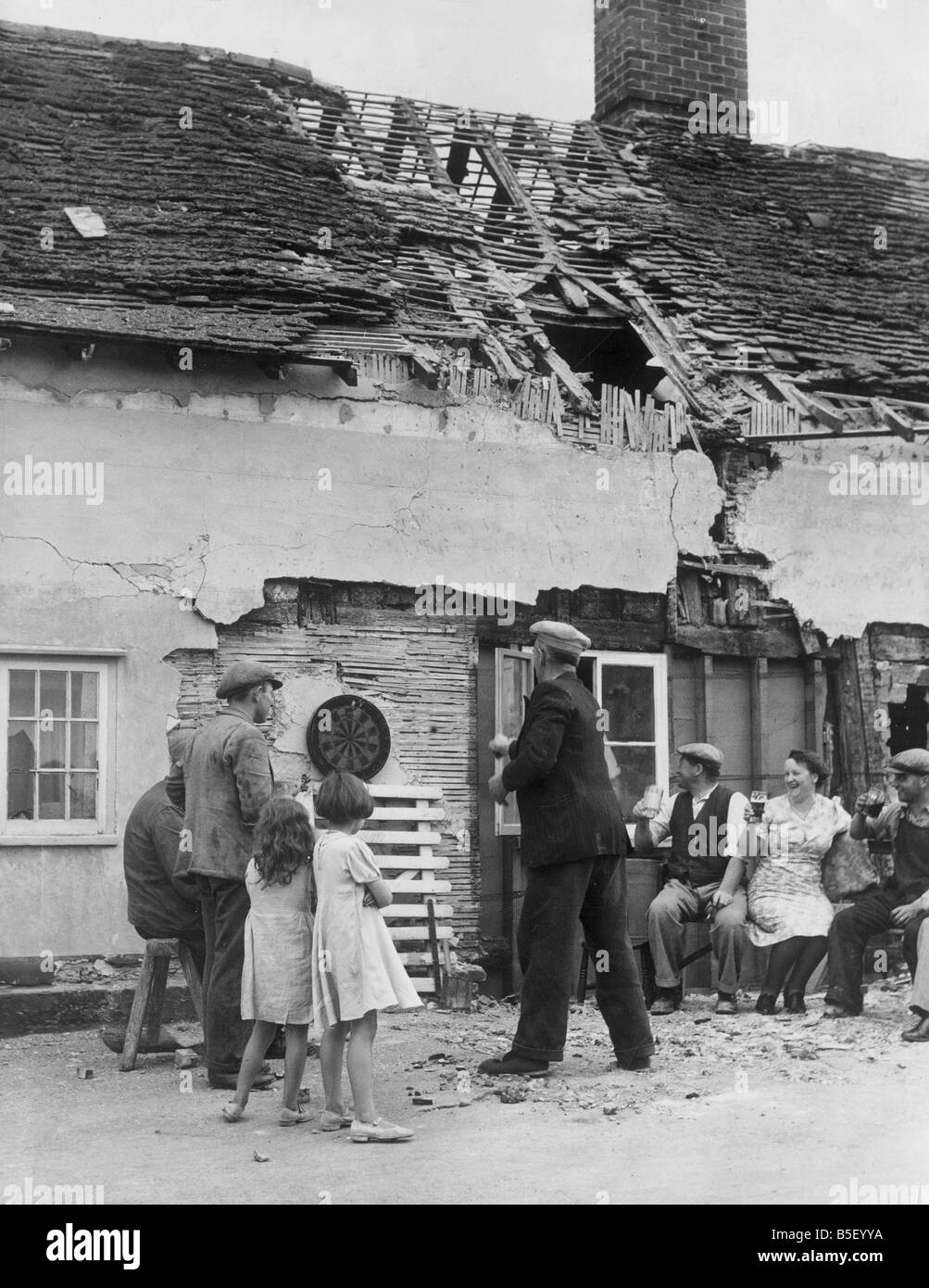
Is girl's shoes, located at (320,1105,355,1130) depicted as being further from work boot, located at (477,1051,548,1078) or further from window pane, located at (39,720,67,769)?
window pane, located at (39,720,67,769)

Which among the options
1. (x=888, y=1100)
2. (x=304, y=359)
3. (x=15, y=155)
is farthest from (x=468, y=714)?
(x=15, y=155)

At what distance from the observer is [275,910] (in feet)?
20.1

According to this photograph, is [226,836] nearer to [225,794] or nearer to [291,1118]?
[225,794]

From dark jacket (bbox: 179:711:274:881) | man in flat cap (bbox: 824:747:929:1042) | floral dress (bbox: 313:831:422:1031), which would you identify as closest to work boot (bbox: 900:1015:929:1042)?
man in flat cap (bbox: 824:747:929:1042)

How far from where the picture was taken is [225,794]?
6.69m

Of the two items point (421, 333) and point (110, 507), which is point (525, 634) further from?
point (110, 507)

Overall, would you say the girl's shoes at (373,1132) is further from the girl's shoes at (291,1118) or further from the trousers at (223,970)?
the trousers at (223,970)

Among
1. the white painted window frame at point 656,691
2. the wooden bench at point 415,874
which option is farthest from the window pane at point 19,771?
the white painted window frame at point 656,691

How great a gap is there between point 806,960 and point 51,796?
4501 mm

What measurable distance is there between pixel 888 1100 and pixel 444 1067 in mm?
2145

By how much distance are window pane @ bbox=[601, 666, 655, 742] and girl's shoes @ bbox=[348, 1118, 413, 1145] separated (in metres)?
4.75

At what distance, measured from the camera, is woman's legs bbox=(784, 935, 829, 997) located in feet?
27.2

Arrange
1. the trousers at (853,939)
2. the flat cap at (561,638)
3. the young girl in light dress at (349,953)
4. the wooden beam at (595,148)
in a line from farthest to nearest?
1. the wooden beam at (595,148)
2. the trousers at (853,939)
3. the flat cap at (561,638)
4. the young girl in light dress at (349,953)

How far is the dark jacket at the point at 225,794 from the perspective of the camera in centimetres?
655
